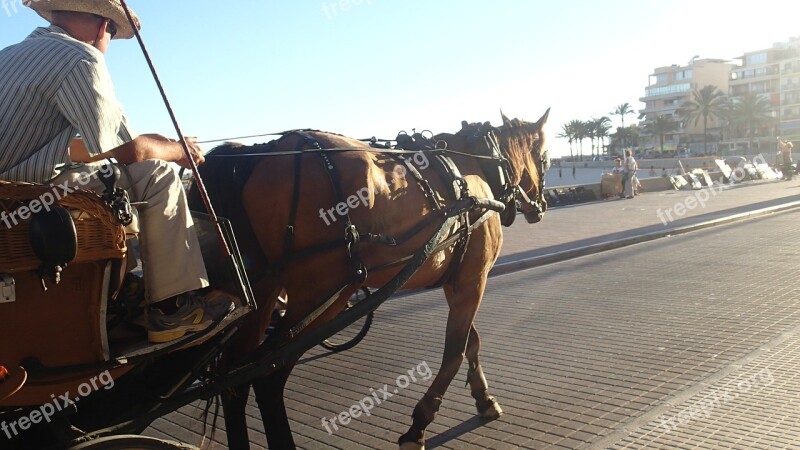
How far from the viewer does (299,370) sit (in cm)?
627

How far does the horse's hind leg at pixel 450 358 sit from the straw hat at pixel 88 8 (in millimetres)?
2613

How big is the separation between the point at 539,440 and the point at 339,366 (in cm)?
237

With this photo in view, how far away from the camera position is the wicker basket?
8.21ft

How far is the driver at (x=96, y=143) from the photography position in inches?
107

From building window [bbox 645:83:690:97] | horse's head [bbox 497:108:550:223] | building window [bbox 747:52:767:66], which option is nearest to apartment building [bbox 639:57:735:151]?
building window [bbox 645:83:690:97]

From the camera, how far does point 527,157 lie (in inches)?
224

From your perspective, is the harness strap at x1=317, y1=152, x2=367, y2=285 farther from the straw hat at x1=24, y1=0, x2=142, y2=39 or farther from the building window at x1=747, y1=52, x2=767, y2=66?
the building window at x1=747, y1=52, x2=767, y2=66

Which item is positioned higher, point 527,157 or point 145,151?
point 145,151

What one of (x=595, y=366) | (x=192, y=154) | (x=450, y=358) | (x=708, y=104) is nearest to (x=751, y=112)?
(x=708, y=104)

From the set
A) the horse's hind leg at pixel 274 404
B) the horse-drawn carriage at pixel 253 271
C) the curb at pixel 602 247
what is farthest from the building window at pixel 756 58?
the horse's hind leg at pixel 274 404

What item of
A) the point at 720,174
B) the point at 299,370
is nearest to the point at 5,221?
the point at 299,370

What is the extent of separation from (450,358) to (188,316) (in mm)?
2004

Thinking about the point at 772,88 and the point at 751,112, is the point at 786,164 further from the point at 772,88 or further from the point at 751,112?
the point at 772,88

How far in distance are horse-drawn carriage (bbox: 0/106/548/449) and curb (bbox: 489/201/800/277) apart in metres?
6.02
